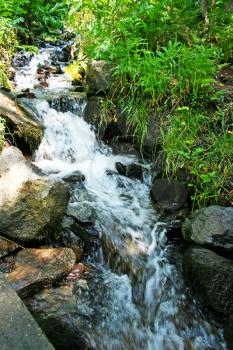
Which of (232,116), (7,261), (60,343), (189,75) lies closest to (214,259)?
(60,343)

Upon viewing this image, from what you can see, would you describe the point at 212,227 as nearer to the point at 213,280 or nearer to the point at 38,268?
the point at 213,280

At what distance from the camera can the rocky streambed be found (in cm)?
329

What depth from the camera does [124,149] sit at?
19.1ft

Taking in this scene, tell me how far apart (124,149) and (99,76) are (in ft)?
4.50

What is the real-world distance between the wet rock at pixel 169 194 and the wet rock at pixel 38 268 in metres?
1.55

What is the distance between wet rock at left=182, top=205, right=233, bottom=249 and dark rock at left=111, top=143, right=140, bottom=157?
1.76 m

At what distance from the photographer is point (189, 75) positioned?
531 centimetres

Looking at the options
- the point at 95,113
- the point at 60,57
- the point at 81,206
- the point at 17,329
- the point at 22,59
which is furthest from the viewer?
the point at 60,57

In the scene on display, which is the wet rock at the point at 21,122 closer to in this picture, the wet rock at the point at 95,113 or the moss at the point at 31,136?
the moss at the point at 31,136

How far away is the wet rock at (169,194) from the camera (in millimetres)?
4770

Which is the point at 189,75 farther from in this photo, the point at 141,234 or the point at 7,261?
the point at 7,261

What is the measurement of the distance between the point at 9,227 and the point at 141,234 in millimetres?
1564

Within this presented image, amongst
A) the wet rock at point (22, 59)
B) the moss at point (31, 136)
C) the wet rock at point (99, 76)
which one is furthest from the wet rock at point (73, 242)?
the wet rock at point (22, 59)

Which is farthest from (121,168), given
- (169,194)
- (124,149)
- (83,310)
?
(83,310)
